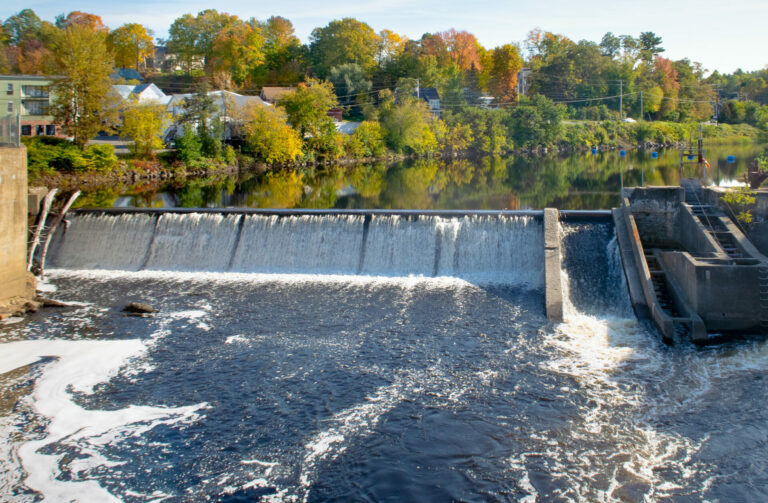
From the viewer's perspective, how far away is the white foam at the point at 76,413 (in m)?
9.11

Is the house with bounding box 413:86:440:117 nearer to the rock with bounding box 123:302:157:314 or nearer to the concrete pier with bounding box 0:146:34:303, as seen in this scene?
the concrete pier with bounding box 0:146:34:303

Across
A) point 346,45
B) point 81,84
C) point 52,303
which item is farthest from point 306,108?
point 52,303

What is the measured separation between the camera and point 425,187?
36.3 meters

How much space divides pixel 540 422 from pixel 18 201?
550 inches

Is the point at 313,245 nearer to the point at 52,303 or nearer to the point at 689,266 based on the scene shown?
the point at 52,303

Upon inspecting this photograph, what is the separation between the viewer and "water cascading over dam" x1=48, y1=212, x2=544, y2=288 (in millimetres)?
19250

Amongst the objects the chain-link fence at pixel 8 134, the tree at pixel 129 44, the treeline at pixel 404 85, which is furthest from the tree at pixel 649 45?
the chain-link fence at pixel 8 134

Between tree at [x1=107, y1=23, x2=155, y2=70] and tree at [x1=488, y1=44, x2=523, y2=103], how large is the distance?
1880 inches

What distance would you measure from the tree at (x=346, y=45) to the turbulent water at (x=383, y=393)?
66.9 meters

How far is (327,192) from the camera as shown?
112 feet

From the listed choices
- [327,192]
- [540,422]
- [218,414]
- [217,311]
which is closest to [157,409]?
[218,414]

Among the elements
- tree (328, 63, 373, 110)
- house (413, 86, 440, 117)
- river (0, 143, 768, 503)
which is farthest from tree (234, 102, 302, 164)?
river (0, 143, 768, 503)

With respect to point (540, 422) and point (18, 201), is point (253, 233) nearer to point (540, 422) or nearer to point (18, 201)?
point (18, 201)

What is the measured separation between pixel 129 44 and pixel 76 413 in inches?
3577
